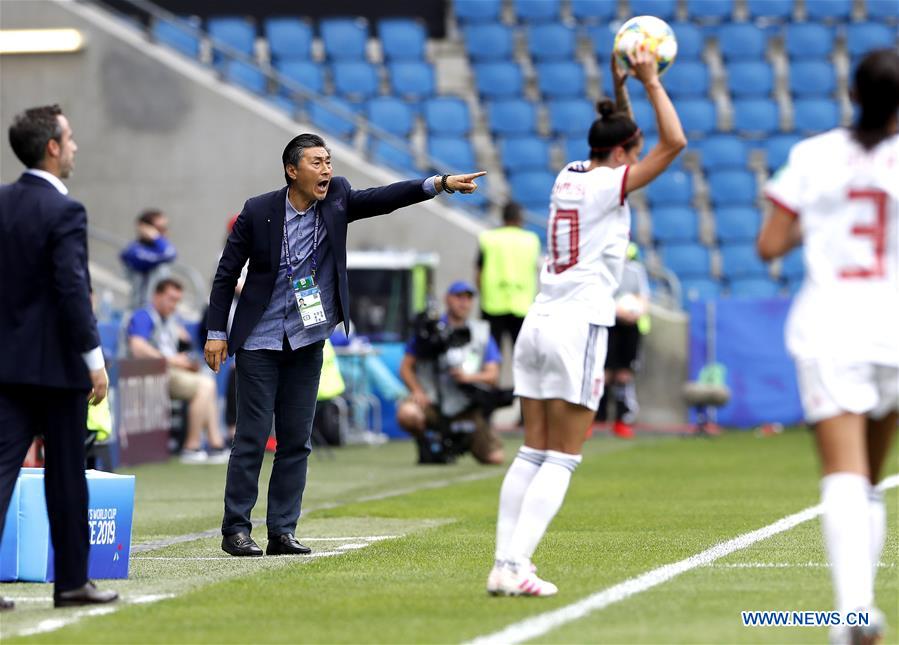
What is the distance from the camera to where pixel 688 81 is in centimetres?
2612

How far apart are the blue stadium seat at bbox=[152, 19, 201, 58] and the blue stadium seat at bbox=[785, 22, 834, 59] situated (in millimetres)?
8896

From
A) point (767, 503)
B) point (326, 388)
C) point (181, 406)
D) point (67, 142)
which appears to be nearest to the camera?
point (67, 142)

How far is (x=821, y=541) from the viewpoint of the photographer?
8773 mm

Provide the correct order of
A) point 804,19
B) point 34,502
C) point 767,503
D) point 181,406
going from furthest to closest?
1. point 804,19
2. point 181,406
3. point 767,503
4. point 34,502

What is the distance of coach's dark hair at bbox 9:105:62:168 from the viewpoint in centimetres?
670

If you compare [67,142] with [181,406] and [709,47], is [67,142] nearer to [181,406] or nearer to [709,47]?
[181,406]

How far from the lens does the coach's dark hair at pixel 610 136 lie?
275 inches

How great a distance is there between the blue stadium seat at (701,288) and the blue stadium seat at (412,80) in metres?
4.91

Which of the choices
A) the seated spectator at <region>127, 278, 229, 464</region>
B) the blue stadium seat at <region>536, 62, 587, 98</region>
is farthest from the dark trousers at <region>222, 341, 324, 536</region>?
the blue stadium seat at <region>536, 62, 587, 98</region>

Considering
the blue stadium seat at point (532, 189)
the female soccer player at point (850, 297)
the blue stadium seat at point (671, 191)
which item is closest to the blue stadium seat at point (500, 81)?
the blue stadium seat at point (532, 189)

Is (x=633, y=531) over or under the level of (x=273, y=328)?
under

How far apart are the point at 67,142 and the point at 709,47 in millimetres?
21282

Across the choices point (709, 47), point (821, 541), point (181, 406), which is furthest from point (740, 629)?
point (709, 47)

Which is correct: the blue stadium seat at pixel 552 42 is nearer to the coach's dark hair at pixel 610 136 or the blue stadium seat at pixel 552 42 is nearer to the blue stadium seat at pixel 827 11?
the blue stadium seat at pixel 827 11
